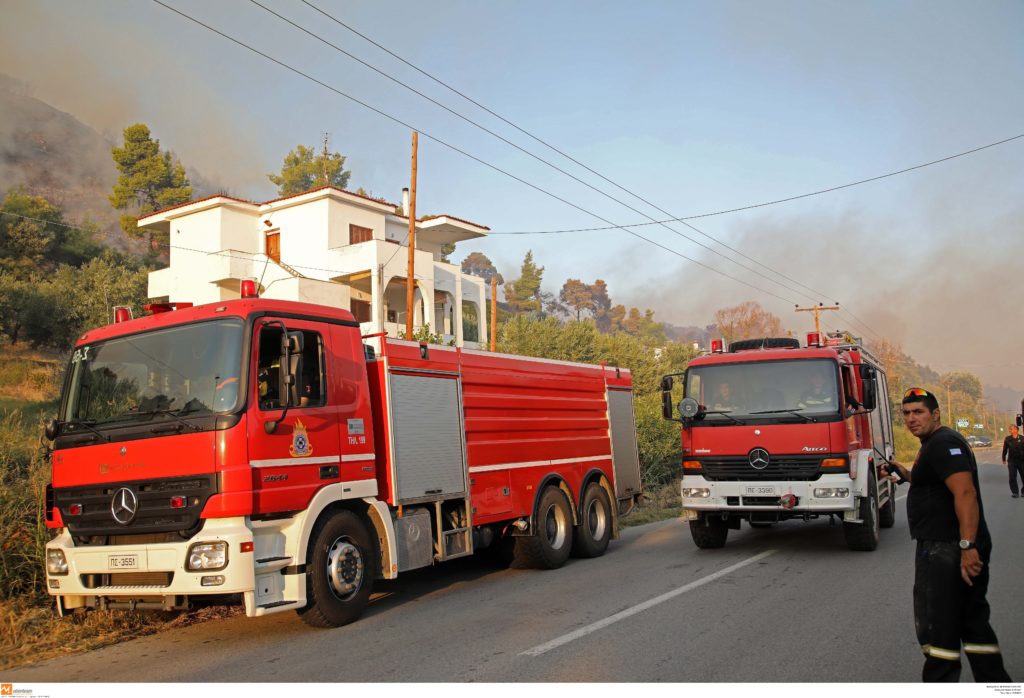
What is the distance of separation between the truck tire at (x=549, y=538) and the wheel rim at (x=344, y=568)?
3.09 meters

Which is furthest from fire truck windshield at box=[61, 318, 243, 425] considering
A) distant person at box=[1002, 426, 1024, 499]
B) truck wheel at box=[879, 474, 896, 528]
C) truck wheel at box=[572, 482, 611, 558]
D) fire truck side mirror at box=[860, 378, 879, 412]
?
distant person at box=[1002, 426, 1024, 499]

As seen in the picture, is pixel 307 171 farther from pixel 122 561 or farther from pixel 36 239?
pixel 122 561

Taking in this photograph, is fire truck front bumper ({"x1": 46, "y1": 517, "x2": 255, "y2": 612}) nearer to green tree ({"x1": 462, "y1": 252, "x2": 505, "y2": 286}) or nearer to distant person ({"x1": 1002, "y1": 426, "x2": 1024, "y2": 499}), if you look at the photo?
distant person ({"x1": 1002, "y1": 426, "x2": 1024, "y2": 499})

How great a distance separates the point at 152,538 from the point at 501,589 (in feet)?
12.4

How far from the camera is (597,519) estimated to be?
1138 cm

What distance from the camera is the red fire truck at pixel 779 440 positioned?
397 inches

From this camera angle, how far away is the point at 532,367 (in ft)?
33.7

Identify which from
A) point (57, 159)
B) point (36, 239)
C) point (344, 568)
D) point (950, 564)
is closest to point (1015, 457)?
point (950, 564)

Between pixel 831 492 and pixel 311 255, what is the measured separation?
2758cm

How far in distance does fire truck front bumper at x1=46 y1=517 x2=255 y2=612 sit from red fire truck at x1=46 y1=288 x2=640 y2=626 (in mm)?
12

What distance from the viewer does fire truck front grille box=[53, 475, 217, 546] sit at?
6223 mm

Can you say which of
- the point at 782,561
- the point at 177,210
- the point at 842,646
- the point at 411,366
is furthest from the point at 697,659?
the point at 177,210

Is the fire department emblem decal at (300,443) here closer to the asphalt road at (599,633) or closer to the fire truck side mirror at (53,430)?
the asphalt road at (599,633)

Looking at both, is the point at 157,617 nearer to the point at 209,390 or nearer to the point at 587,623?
the point at 209,390
